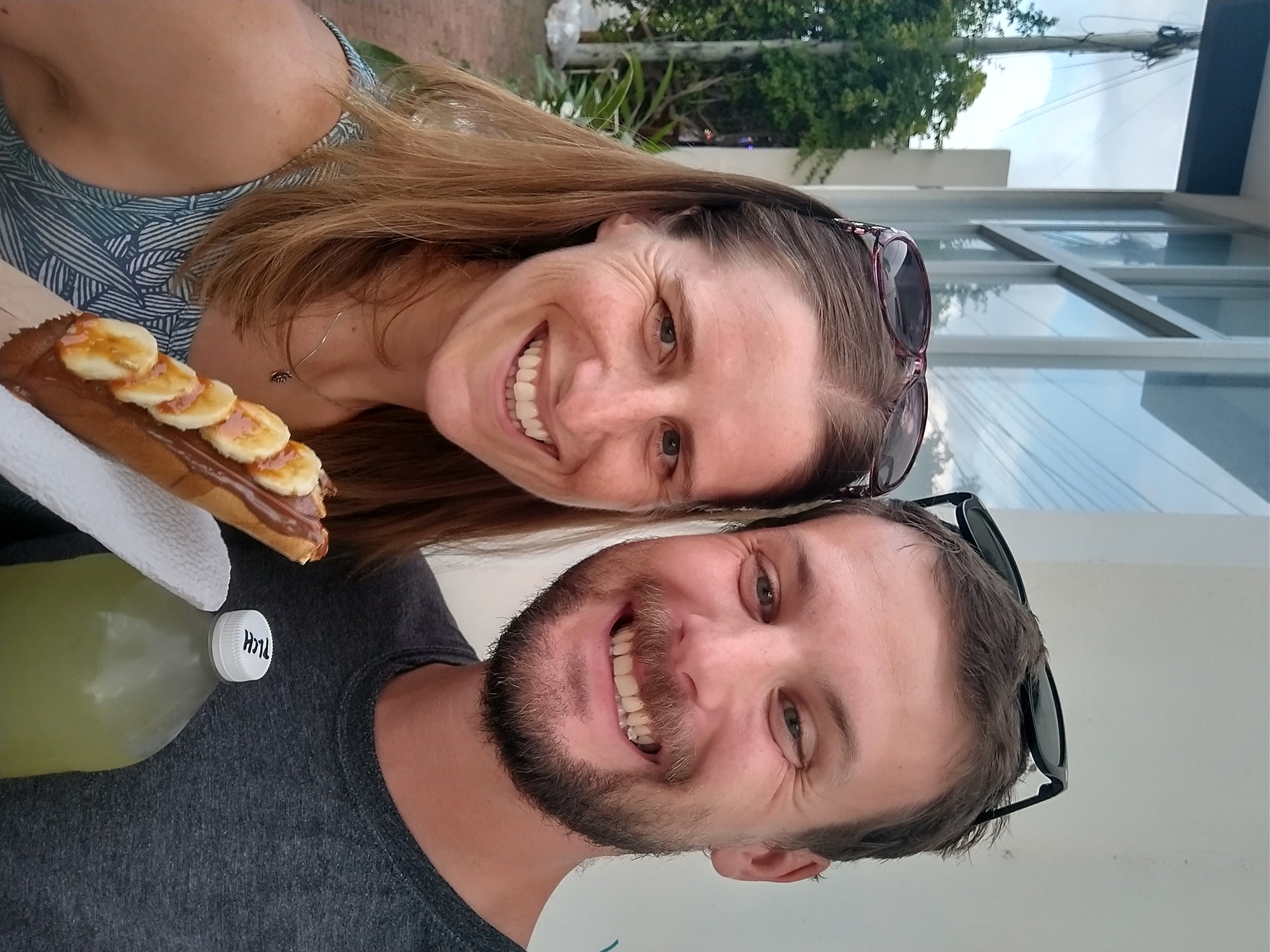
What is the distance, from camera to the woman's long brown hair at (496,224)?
1.15 meters

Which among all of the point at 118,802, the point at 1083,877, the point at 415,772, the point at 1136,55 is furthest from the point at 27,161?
the point at 1136,55

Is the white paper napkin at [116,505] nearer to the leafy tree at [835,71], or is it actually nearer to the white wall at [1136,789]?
the white wall at [1136,789]

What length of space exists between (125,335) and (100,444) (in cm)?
9

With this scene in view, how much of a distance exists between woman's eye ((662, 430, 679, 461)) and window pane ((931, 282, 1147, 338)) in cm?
176

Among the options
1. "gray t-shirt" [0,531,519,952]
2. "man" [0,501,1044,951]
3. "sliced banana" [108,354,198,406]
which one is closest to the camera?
"sliced banana" [108,354,198,406]

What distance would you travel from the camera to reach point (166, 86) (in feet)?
3.49

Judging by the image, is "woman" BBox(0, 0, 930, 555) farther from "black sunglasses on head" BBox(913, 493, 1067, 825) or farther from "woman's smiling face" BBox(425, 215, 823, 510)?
"black sunglasses on head" BBox(913, 493, 1067, 825)

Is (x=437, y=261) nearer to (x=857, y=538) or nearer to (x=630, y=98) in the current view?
(x=857, y=538)

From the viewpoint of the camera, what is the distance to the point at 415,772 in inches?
47.0

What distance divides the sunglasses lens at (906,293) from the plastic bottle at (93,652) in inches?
35.9

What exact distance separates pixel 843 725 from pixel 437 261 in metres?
0.82

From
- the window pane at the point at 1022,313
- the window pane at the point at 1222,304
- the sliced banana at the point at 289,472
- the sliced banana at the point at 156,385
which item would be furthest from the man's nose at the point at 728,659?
the window pane at the point at 1222,304

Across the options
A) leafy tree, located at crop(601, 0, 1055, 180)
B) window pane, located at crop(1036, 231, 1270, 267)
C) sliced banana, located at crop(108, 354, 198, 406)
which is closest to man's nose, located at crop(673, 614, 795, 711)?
sliced banana, located at crop(108, 354, 198, 406)

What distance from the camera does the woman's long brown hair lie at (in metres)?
1.15
